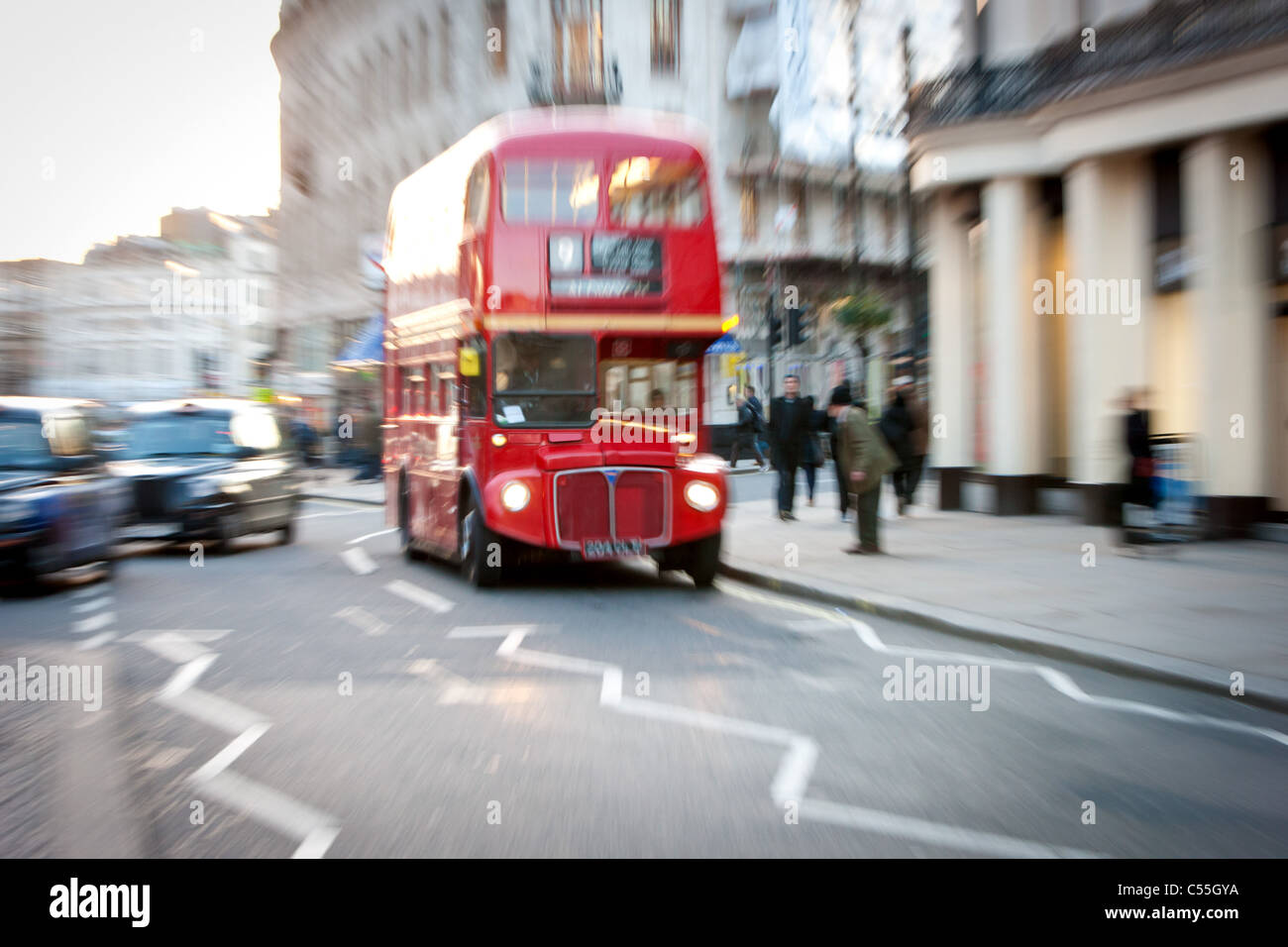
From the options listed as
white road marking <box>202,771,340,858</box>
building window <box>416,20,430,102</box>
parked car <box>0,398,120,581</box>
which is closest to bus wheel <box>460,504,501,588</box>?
parked car <box>0,398,120,581</box>

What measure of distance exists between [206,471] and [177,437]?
1.08 m

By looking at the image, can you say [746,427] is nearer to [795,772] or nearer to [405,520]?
[405,520]

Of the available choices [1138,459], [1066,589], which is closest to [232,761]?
[1066,589]

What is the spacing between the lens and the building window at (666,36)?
129ft

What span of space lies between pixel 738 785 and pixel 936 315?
15909 millimetres

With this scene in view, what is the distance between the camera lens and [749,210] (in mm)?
42625

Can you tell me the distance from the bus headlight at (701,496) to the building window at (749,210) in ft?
106

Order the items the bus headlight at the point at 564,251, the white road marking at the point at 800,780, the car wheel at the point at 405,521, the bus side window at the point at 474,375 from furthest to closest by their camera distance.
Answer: the car wheel at the point at 405,521 → the bus side window at the point at 474,375 → the bus headlight at the point at 564,251 → the white road marking at the point at 800,780

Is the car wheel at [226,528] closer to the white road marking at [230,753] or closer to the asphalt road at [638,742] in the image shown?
the asphalt road at [638,742]

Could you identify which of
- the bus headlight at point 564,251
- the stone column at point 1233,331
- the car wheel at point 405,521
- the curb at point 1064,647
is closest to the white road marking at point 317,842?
the curb at point 1064,647

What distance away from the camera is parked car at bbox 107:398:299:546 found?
46.8 ft

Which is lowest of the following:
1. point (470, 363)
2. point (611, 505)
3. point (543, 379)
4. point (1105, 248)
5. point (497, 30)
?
point (611, 505)

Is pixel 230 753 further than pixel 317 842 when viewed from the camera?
Yes
